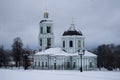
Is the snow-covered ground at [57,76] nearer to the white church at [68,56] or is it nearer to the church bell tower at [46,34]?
the white church at [68,56]

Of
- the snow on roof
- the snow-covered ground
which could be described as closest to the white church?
the snow on roof

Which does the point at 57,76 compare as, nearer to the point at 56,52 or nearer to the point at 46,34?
the point at 56,52

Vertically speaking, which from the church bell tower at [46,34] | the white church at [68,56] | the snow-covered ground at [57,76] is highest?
the church bell tower at [46,34]

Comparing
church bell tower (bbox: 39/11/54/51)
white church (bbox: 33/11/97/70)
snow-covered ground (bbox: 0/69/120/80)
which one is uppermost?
church bell tower (bbox: 39/11/54/51)

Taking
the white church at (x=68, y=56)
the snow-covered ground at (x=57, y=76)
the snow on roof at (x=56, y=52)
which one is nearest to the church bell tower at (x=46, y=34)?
the white church at (x=68, y=56)

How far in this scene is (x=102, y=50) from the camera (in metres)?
76.5

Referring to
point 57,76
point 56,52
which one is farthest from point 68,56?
point 57,76

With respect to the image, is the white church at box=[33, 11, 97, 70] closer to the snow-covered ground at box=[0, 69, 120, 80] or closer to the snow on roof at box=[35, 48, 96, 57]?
the snow on roof at box=[35, 48, 96, 57]

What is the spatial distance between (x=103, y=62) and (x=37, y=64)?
17368mm

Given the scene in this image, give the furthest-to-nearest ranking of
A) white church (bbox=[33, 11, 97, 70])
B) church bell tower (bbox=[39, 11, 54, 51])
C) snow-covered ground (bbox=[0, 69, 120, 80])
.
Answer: church bell tower (bbox=[39, 11, 54, 51])
white church (bbox=[33, 11, 97, 70])
snow-covered ground (bbox=[0, 69, 120, 80])

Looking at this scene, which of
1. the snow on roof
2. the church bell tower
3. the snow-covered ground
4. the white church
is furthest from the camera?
the church bell tower

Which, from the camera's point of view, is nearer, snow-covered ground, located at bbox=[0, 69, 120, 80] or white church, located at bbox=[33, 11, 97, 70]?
snow-covered ground, located at bbox=[0, 69, 120, 80]

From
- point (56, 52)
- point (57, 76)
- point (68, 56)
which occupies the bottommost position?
point (57, 76)

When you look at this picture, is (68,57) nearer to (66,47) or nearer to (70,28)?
(66,47)
